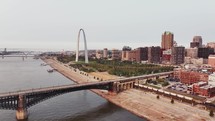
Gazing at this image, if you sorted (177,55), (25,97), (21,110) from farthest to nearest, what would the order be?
1. (177,55)
2. (25,97)
3. (21,110)

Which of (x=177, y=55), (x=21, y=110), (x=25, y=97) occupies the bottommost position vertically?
(x=21, y=110)

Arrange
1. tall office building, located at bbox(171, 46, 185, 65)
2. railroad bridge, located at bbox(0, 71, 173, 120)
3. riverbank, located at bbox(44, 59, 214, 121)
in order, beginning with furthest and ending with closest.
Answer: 1. tall office building, located at bbox(171, 46, 185, 65)
2. riverbank, located at bbox(44, 59, 214, 121)
3. railroad bridge, located at bbox(0, 71, 173, 120)

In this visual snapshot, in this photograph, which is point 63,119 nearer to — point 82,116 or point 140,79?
point 82,116

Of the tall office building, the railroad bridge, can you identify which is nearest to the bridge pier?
the railroad bridge

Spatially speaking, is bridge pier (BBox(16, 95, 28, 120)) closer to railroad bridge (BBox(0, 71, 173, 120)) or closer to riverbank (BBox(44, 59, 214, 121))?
railroad bridge (BBox(0, 71, 173, 120))

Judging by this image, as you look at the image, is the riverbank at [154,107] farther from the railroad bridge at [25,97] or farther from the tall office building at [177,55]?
the tall office building at [177,55]

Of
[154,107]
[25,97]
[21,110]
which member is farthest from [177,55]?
[21,110]

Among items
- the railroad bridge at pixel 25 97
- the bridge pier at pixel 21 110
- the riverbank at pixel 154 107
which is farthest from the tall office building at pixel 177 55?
the bridge pier at pixel 21 110

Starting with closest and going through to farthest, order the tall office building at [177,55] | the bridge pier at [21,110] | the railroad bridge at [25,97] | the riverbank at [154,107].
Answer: the railroad bridge at [25,97] < the bridge pier at [21,110] < the riverbank at [154,107] < the tall office building at [177,55]

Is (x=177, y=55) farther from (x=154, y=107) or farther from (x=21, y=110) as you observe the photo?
(x=21, y=110)

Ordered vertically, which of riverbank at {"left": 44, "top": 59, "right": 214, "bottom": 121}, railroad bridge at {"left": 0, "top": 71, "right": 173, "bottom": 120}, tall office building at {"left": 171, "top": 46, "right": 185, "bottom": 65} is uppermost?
tall office building at {"left": 171, "top": 46, "right": 185, "bottom": 65}

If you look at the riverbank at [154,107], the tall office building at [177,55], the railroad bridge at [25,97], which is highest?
the tall office building at [177,55]

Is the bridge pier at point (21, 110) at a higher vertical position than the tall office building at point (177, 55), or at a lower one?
lower

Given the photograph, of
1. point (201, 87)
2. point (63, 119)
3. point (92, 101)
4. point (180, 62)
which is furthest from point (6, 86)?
point (180, 62)
